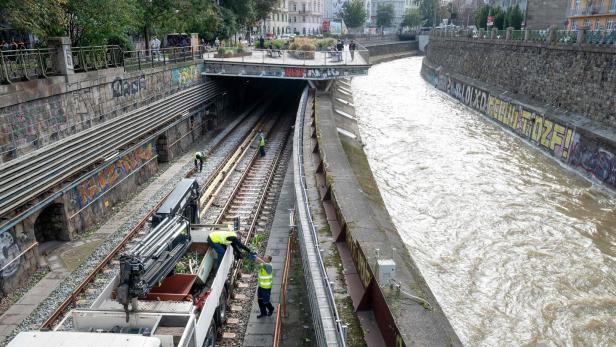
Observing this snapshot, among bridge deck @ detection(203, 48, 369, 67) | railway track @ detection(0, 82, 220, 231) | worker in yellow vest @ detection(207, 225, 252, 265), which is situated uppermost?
bridge deck @ detection(203, 48, 369, 67)

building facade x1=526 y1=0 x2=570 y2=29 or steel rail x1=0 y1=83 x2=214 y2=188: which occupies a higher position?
building facade x1=526 y1=0 x2=570 y2=29

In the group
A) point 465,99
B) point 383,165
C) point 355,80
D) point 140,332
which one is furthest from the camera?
point 355,80

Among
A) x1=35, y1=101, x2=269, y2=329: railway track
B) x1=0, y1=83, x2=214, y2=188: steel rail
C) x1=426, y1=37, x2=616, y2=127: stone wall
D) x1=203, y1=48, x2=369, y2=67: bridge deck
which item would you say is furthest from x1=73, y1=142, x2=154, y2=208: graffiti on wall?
x1=426, y1=37, x2=616, y2=127: stone wall

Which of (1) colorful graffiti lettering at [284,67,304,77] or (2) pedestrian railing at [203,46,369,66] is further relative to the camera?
(2) pedestrian railing at [203,46,369,66]

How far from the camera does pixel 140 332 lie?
7605 mm

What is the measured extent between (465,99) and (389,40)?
Result: 6156 cm

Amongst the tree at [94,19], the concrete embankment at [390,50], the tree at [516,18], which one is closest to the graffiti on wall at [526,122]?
the tree at [516,18]

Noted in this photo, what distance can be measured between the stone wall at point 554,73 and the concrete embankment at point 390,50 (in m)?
39.0

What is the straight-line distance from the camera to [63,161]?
14.5m

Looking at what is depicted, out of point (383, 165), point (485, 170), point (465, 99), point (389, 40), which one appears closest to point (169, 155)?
point (383, 165)

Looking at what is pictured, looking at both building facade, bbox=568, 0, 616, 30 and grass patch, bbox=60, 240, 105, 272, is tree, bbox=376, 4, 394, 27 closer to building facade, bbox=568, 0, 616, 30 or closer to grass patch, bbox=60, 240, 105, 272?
building facade, bbox=568, 0, 616, 30

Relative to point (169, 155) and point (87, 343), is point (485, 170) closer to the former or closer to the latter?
point (169, 155)

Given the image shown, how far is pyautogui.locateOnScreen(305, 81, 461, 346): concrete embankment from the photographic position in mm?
8031

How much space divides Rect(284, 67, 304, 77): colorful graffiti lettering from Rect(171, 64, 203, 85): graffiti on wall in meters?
5.06
